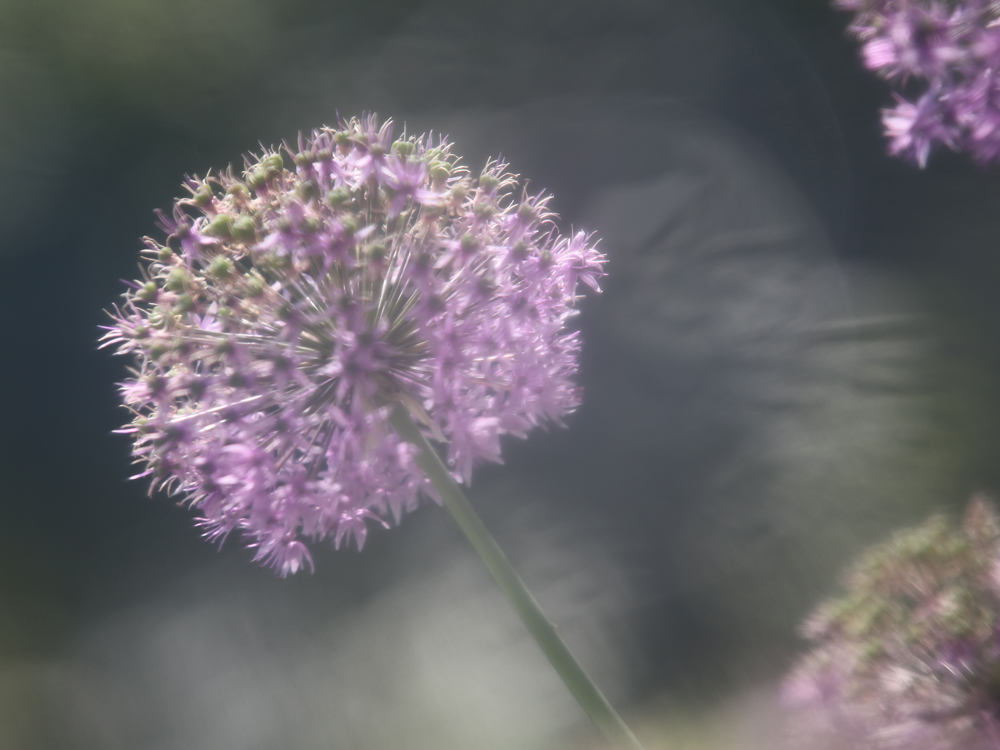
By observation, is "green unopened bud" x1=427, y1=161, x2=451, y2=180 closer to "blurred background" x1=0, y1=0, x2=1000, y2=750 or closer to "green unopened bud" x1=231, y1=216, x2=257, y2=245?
"green unopened bud" x1=231, y1=216, x2=257, y2=245

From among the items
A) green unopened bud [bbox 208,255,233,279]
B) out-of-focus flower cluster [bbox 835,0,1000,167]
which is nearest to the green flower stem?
green unopened bud [bbox 208,255,233,279]

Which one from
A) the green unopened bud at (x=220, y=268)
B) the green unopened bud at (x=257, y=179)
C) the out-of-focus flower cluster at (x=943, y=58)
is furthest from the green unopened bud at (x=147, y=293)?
the out-of-focus flower cluster at (x=943, y=58)

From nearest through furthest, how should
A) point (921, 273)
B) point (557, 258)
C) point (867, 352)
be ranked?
point (557, 258), point (867, 352), point (921, 273)

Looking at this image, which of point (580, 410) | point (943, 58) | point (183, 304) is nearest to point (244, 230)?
point (183, 304)

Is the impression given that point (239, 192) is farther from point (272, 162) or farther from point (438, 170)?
point (438, 170)

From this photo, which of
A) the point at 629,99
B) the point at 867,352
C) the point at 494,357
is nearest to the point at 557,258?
the point at 494,357

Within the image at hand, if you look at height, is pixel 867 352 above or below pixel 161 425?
below

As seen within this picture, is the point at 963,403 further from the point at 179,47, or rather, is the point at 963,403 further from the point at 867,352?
the point at 179,47
